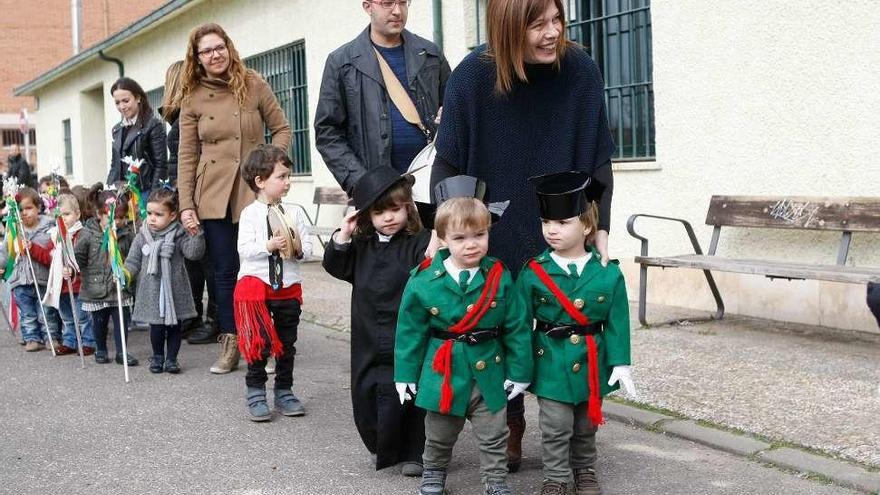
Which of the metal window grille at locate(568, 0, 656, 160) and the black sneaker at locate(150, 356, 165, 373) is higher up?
the metal window grille at locate(568, 0, 656, 160)

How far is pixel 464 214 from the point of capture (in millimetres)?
3832

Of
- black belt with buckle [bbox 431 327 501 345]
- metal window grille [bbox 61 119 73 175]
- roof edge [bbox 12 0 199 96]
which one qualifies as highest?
roof edge [bbox 12 0 199 96]

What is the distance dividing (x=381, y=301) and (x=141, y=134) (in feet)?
14.7

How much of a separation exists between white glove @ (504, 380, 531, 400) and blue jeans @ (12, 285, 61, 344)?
534cm

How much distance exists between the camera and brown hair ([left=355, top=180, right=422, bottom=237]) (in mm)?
4332

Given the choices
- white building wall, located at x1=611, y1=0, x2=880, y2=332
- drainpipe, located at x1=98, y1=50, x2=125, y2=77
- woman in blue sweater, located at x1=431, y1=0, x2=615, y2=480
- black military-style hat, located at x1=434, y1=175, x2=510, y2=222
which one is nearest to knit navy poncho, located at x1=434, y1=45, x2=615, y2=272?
woman in blue sweater, located at x1=431, y1=0, x2=615, y2=480

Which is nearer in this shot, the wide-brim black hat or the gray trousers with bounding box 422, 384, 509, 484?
the gray trousers with bounding box 422, 384, 509, 484

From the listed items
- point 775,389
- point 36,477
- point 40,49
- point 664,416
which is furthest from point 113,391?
point 40,49

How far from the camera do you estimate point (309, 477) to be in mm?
4523

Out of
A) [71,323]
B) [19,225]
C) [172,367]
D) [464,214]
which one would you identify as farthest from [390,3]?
[19,225]

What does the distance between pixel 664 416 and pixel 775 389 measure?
27.5 inches

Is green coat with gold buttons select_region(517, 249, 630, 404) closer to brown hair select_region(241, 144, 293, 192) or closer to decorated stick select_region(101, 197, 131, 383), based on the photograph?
brown hair select_region(241, 144, 293, 192)

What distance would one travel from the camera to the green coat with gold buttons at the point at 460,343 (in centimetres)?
390

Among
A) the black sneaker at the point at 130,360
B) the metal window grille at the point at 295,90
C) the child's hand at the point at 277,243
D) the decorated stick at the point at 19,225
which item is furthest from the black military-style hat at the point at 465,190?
the metal window grille at the point at 295,90
